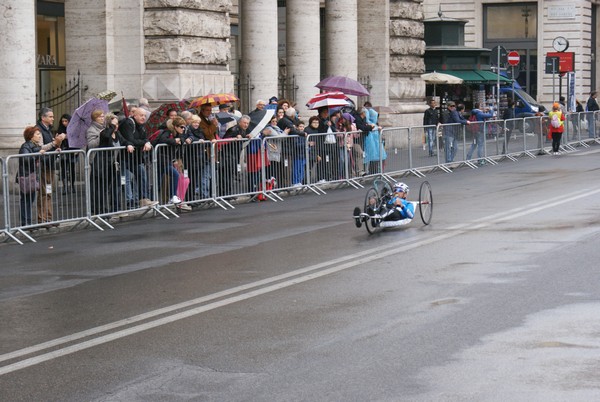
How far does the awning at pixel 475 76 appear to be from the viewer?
1863 inches

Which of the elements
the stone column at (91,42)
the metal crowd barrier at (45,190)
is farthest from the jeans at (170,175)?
the stone column at (91,42)

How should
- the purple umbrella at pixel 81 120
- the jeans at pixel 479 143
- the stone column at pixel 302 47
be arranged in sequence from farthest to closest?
the stone column at pixel 302 47 < the jeans at pixel 479 143 < the purple umbrella at pixel 81 120

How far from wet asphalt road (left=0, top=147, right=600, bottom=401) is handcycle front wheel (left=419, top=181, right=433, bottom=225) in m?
0.17

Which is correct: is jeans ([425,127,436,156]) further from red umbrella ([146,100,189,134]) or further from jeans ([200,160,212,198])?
jeans ([200,160,212,198])

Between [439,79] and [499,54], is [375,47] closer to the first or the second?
[499,54]

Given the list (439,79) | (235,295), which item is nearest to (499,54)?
(439,79)

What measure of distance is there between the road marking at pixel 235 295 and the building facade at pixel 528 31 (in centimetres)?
4369

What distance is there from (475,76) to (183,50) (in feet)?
73.9

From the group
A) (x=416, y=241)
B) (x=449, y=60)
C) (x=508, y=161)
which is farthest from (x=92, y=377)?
(x=449, y=60)

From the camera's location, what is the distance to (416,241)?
15594 millimetres

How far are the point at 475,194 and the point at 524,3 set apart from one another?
40324 millimetres

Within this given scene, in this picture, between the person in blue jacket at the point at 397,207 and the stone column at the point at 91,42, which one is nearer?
the person in blue jacket at the point at 397,207

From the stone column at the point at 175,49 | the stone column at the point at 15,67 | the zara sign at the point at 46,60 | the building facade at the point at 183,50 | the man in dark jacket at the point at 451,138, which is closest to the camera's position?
the stone column at the point at 15,67

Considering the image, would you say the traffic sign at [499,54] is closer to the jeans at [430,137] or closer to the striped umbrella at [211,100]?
the jeans at [430,137]
